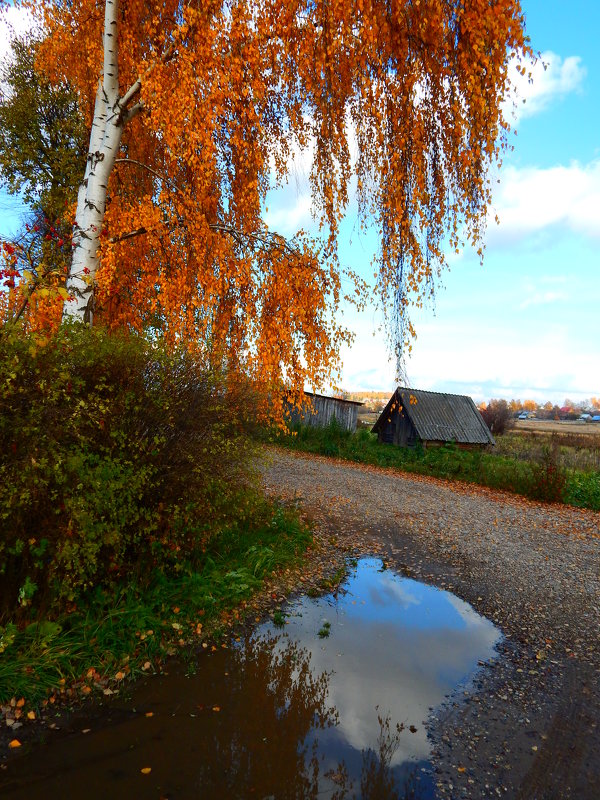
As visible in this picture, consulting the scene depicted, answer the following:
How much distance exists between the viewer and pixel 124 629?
15.9ft

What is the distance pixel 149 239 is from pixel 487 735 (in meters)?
6.74

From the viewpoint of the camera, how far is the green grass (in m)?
4.11

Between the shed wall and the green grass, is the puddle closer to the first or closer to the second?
the green grass

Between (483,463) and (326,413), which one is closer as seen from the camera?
(483,463)

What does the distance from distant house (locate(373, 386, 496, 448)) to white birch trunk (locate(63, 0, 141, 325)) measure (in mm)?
20629

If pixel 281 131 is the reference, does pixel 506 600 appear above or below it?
below

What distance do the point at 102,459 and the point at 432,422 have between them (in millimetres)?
23874

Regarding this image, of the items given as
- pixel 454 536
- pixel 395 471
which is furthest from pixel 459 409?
pixel 454 536

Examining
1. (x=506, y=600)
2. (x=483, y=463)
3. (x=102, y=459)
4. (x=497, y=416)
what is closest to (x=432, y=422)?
(x=483, y=463)

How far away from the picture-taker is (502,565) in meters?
8.48

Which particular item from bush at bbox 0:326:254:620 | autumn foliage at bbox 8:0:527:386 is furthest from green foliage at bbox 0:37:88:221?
bush at bbox 0:326:254:620

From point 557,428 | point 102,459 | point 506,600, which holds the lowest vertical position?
point 506,600

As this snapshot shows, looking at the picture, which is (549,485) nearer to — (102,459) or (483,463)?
(483,463)

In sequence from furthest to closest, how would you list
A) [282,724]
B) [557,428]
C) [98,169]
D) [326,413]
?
[557,428], [326,413], [98,169], [282,724]
